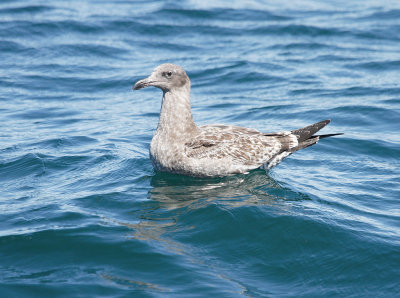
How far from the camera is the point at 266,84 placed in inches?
645

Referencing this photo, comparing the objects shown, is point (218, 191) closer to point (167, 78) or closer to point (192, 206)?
point (192, 206)

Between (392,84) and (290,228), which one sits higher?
(392,84)

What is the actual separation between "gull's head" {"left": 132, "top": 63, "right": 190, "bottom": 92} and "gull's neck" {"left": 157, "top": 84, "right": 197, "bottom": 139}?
4.1 inches

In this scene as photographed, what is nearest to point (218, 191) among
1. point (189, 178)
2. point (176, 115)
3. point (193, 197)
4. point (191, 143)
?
point (193, 197)

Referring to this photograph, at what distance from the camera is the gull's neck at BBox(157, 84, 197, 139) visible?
941 cm

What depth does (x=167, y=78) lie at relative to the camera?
930 centimetres

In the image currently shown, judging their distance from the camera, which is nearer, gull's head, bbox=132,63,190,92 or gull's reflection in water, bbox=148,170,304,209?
gull's reflection in water, bbox=148,170,304,209

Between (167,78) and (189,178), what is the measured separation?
1.59 m

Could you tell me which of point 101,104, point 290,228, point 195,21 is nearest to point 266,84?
point 101,104

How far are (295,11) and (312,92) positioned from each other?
351 inches

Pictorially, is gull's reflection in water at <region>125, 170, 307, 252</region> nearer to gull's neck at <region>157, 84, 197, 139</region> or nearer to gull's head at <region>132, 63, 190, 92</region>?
gull's neck at <region>157, 84, 197, 139</region>

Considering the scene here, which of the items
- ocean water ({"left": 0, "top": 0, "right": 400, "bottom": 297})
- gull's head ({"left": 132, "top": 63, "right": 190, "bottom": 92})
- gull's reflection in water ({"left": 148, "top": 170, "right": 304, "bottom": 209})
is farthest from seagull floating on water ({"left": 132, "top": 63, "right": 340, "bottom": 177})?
ocean water ({"left": 0, "top": 0, "right": 400, "bottom": 297})

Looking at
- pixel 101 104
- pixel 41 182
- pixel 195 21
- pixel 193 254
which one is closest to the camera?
pixel 193 254

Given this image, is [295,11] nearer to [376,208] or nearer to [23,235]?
[376,208]
